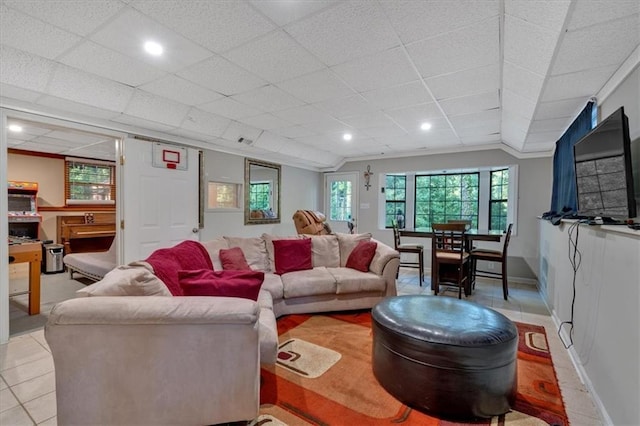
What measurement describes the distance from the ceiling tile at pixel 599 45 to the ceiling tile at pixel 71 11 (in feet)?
8.97

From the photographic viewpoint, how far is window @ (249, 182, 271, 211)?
18.6 feet

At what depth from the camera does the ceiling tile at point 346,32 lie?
180 centimetres

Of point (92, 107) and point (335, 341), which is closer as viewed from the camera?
point (335, 341)

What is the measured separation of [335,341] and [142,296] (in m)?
1.76

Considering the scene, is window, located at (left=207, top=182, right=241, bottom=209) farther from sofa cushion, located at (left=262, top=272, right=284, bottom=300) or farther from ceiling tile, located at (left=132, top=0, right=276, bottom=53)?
ceiling tile, located at (left=132, top=0, right=276, bottom=53)

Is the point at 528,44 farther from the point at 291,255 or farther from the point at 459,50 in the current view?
the point at 291,255

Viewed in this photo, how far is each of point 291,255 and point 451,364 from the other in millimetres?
2297

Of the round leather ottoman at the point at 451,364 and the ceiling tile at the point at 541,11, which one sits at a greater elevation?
the ceiling tile at the point at 541,11

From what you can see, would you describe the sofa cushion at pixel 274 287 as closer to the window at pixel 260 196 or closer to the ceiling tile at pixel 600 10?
the window at pixel 260 196

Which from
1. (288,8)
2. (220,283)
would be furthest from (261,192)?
(288,8)

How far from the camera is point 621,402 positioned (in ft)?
5.05

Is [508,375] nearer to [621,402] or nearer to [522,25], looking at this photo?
[621,402]

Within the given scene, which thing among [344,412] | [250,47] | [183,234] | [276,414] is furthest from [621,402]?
[183,234]

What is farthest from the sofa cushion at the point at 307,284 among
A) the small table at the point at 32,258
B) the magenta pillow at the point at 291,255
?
the small table at the point at 32,258
